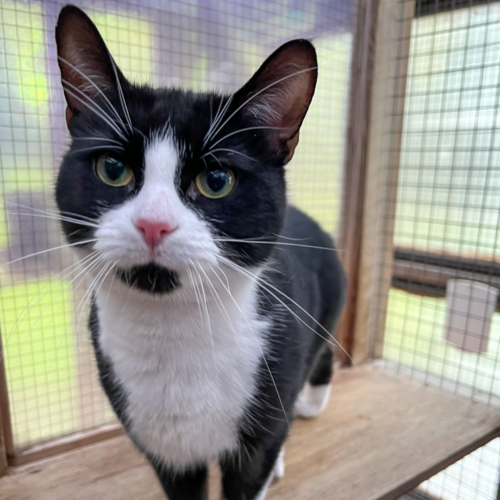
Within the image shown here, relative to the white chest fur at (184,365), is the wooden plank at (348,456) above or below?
below

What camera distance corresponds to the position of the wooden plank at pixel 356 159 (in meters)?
1.12

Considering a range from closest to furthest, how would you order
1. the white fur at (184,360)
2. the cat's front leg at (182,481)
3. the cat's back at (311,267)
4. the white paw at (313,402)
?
the white fur at (184,360)
the cat's front leg at (182,481)
the cat's back at (311,267)
the white paw at (313,402)

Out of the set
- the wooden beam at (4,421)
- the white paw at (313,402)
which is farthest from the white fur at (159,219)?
the white paw at (313,402)

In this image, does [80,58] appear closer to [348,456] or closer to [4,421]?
[4,421]

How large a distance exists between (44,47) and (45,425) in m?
0.74

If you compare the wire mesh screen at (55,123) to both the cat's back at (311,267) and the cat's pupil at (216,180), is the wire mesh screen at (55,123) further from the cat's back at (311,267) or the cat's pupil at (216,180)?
the cat's pupil at (216,180)

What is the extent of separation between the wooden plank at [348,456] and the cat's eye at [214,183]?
60 cm

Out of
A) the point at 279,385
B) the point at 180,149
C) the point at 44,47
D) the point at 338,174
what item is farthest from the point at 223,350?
the point at 338,174

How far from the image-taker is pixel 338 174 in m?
1.20

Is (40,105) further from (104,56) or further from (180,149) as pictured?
(180,149)

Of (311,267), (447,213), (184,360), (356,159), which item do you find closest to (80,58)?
(184,360)

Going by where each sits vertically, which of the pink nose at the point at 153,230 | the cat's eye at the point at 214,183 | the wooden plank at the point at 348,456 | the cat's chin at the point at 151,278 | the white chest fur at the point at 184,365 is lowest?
the wooden plank at the point at 348,456

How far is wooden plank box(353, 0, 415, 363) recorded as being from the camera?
44.7 inches

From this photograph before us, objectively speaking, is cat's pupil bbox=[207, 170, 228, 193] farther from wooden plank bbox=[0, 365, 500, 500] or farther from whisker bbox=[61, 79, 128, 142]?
wooden plank bbox=[0, 365, 500, 500]
